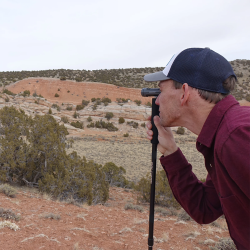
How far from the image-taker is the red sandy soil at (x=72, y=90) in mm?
35247

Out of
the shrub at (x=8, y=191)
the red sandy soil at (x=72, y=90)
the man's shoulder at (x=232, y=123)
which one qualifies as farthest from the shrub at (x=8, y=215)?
the red sandy soil at (x=72, y=90)

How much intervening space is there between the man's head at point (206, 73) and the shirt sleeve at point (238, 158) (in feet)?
1.00

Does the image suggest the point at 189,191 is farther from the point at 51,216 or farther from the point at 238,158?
the point at 51,216

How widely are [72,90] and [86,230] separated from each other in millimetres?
34626

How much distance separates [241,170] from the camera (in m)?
0.80

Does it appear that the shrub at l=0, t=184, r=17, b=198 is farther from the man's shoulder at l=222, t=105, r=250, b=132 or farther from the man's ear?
the man's shoulder at l=222, t=105, r=250, b=132

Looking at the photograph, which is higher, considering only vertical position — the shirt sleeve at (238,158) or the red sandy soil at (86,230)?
the shirt sleeve at (238,158)

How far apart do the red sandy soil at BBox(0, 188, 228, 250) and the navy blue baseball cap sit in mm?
2933

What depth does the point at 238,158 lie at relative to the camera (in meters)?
0.80

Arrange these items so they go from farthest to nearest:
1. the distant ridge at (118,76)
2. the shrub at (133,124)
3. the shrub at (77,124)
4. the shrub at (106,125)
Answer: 1. the distant ridge at (118,76)
2. the shrub at (133,124)
3. the shrub at (106,125)
4. the shrub at (77,124)

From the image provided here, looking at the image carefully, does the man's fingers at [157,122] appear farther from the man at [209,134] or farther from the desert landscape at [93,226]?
the desert landscape at [93,226]

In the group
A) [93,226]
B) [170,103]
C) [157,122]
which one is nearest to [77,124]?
[93,226]

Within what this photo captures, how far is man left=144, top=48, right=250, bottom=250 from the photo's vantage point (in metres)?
0.84

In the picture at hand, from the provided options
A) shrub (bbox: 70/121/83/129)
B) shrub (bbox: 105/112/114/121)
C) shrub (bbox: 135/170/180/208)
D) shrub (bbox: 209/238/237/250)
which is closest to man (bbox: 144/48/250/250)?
shrub (bbox: 209/238/237/250)
